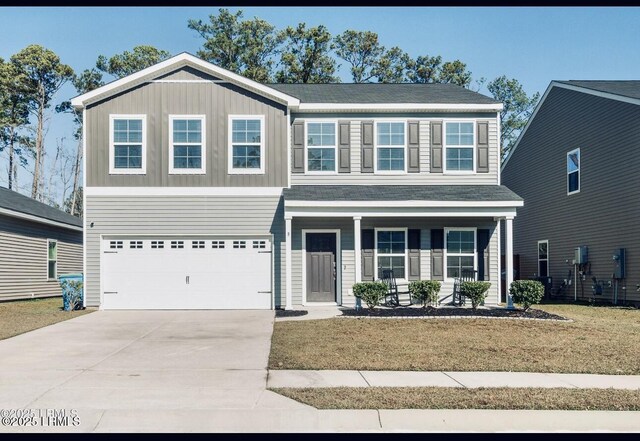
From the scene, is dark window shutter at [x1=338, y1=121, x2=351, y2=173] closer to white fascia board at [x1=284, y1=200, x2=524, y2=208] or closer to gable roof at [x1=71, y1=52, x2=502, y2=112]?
gable roof at [x1=71, y1=52, x2=502, y2=112]

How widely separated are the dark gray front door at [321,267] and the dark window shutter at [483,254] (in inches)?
167

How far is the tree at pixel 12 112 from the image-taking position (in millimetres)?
39688

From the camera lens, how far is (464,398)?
788 cm

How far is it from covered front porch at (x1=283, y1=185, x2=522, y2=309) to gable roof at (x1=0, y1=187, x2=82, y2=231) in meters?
9.68

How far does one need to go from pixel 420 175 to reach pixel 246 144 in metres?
5.17

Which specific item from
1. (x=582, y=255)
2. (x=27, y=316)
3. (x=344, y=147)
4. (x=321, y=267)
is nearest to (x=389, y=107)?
(x=344, y=147)

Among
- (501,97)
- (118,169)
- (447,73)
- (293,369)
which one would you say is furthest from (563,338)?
(501,97)

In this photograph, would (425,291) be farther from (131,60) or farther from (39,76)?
(39,76)

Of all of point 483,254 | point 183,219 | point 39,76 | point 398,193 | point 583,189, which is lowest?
point 483,254

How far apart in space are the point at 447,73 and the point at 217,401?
3395 centimetres

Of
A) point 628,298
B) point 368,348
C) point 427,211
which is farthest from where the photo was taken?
point 628,298

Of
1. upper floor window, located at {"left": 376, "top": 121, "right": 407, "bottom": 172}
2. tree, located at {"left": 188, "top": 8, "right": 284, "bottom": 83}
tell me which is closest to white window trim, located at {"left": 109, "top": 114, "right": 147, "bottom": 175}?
upper floor window, located at {"left": 376, "top": 121, "right": 407, "bottom": 172}
